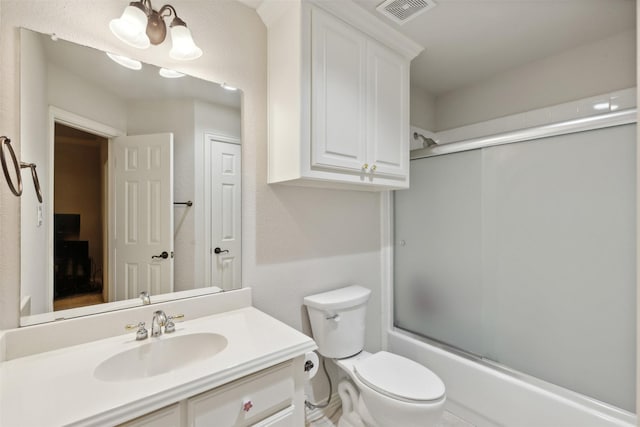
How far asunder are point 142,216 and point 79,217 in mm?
199

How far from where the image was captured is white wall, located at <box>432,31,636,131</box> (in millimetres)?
1740

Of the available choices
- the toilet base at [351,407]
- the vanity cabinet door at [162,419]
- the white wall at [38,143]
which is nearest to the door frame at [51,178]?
the white wall at [38,143]

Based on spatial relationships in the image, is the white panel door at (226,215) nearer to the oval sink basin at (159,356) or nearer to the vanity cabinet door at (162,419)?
the oval sink basin at (159,356)

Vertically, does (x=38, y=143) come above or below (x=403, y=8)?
below

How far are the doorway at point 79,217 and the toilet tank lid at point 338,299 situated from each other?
947 mm

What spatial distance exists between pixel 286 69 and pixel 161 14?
54 centimetres

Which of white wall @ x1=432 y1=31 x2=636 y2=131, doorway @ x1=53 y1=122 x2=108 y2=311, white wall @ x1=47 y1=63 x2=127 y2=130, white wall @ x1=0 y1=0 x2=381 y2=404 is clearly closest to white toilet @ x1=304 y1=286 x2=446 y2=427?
white wall @ x1=0 y1=0 x2=381 y2=404

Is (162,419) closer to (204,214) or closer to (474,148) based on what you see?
(204,214)

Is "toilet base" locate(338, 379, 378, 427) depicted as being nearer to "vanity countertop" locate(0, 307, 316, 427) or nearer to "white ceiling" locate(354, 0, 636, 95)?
"vanity countertop" locate(0, 307, 316, 427)

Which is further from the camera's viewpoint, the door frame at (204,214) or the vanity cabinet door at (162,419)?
the door frame at (204,214)

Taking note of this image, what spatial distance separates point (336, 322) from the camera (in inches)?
63.7

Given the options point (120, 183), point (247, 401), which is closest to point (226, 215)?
point (120, 183)

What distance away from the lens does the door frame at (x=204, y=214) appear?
1336mm

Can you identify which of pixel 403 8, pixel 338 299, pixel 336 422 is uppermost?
pixel 403 8
